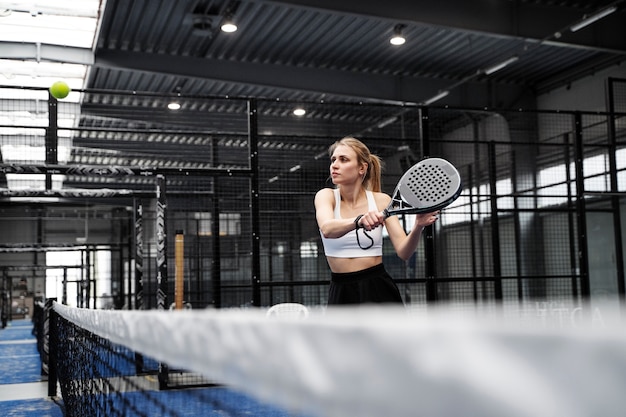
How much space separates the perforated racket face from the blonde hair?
0.31 metres

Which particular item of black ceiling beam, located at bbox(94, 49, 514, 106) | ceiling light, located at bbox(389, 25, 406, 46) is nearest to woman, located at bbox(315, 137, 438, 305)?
ceiling light, located at bbox(389, 25, 406, 46)

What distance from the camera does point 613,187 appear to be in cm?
916

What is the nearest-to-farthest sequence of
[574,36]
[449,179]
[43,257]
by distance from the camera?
[449,179]
[574,36]
[43,257]

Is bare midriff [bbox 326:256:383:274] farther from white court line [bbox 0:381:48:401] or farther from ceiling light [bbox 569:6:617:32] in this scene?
ceiling light [bbox 569:6:617:32]

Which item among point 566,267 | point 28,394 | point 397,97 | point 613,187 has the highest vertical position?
point 397,97

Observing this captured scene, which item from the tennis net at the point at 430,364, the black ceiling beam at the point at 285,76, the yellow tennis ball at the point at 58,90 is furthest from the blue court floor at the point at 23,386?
the tennis net at the point at 430,364

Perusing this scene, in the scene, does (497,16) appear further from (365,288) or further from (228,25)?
(365,288)

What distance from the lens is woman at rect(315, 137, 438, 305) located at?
9.66 feet

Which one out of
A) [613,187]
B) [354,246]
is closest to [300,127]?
[613,187]

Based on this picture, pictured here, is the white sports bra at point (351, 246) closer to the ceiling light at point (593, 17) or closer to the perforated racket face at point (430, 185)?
the perforated racket face at point (430, 185)

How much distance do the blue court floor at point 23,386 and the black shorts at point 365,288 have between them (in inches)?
159

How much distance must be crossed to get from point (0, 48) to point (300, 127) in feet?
22.6

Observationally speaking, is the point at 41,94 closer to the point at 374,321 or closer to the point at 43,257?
the point at 374,321

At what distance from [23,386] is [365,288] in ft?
20.7
